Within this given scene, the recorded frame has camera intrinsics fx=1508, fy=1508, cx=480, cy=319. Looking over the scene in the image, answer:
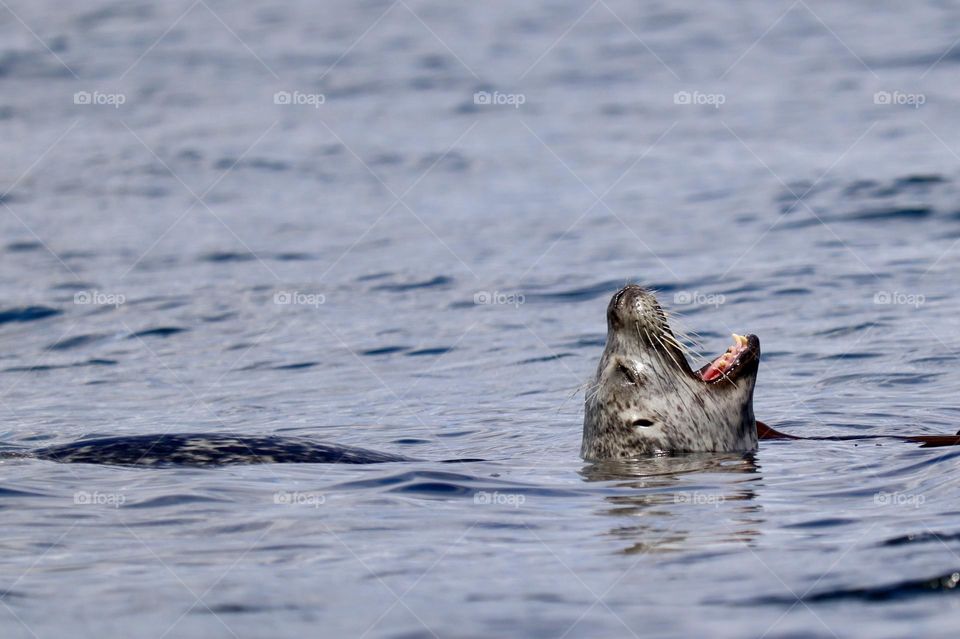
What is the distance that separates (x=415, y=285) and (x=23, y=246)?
20.5 feet

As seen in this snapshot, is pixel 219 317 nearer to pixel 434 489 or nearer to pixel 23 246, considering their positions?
pixel 23 246

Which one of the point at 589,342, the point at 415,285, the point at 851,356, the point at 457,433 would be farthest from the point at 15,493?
the point at 415,285

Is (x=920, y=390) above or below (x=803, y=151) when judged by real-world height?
below

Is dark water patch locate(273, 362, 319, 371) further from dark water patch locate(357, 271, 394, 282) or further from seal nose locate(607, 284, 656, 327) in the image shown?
seal nose locate(607, 284, 656, 327)

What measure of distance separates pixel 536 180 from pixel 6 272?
7671 mm

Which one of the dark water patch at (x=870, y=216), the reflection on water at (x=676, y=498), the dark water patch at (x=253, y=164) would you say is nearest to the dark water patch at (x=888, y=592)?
the reflection on water at (x=676, y=498)

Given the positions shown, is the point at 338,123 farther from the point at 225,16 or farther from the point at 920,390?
the point at 920,390

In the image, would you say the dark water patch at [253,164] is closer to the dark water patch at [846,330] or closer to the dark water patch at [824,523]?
the dark water patch at [846,330]

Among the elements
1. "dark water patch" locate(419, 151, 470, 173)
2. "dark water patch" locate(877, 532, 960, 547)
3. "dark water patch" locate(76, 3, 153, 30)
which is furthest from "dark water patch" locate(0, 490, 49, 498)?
"dark water patch" locate(76, 3, 153, 30)

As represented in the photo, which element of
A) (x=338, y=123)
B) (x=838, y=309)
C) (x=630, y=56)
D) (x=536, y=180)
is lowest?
(x=838, y=309)

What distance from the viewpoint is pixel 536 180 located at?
2225 cm

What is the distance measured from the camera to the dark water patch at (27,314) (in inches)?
663

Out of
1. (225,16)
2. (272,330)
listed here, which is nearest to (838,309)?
(272,330)

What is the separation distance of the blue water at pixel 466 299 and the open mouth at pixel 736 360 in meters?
0.50
